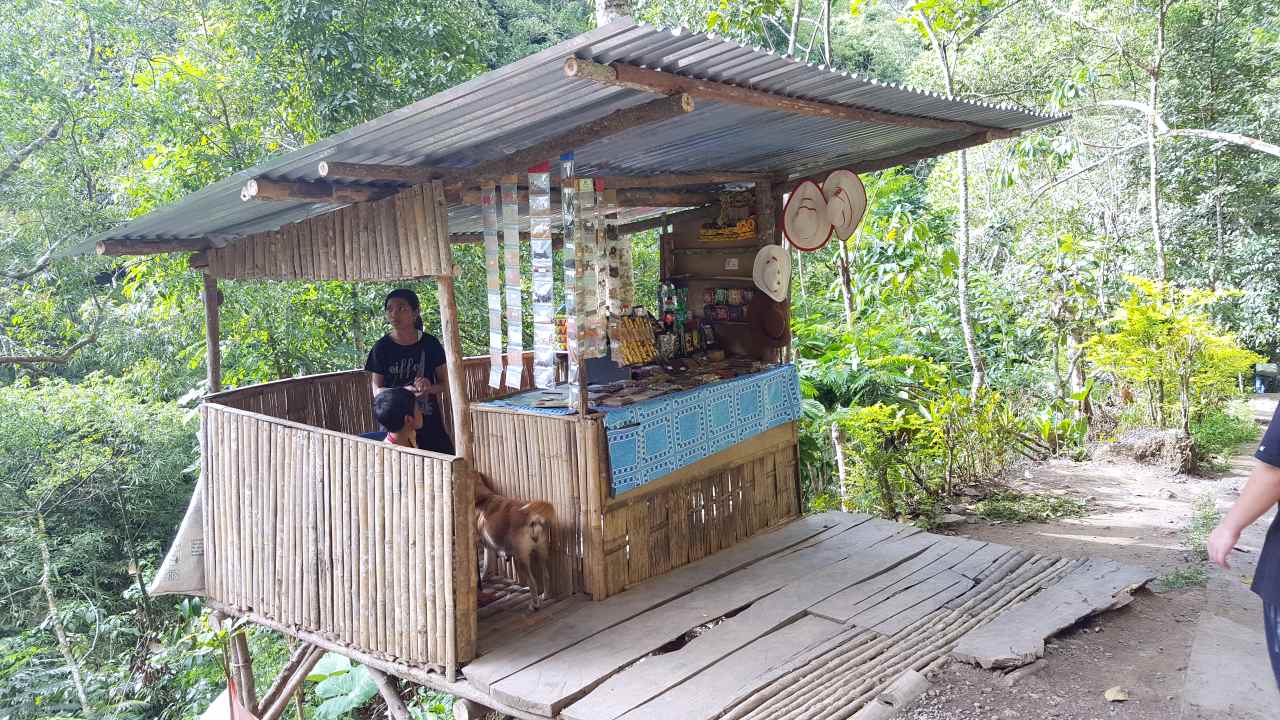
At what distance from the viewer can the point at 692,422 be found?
5.11 m

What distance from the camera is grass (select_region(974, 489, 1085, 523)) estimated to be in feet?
22.4

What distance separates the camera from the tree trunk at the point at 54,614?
865cm

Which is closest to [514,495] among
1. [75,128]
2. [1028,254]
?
[1028,254]

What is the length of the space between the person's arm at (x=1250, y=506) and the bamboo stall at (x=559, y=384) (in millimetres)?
1771

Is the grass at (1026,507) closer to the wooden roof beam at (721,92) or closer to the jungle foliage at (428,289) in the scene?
the jungle foliage at (428,289)

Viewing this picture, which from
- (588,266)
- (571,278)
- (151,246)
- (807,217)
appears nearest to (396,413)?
(571,278)

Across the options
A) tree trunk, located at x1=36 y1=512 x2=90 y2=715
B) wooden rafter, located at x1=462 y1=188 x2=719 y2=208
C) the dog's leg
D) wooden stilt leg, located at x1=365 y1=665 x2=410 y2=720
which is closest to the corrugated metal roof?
wooden rafter, located at x1=462 y1=188 x2=719 y2=208

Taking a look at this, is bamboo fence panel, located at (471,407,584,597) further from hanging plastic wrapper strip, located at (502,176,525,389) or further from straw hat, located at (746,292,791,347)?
straw hat, located at (746,292,791,347)

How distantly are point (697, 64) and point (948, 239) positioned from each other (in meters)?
9.10

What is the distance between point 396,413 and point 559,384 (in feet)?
4.60

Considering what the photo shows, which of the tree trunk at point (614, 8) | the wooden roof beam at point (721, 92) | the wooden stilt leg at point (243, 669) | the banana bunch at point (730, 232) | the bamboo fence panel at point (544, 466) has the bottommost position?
the wooden stilt leg at point (243, 669)

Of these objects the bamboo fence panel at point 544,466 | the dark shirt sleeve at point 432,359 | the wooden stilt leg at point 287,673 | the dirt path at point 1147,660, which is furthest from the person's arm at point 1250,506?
the wooden stilt leg at point 287,673

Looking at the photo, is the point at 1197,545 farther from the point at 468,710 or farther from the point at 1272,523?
the point at 468,710

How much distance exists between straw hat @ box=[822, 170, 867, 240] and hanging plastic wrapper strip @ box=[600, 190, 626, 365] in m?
1.59
